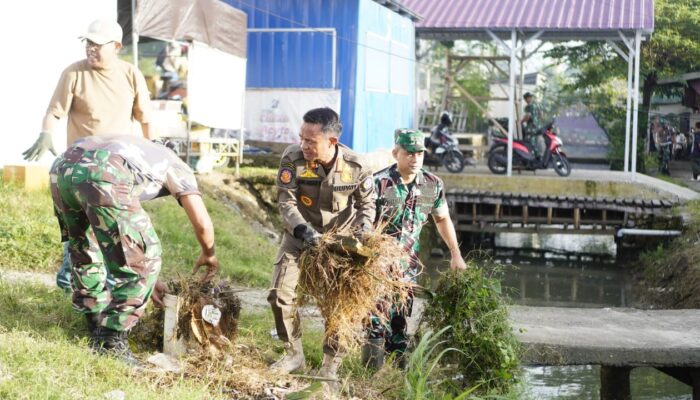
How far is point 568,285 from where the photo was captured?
15.8 m

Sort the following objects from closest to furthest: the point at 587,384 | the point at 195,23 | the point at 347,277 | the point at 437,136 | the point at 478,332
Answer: the point at 347,277 → the point at 478,332 → the point at 587,384 → the point at 195,23 → the point at 437,136

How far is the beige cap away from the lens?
6.10 metres

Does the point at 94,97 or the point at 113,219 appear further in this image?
the point at 94,97

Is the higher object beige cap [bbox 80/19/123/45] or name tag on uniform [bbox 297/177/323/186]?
beige cap [bbox 80/19/123/45]

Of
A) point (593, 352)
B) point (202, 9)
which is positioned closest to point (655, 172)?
point (202, 9)

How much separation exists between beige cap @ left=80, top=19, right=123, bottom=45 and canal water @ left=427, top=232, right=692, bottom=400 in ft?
11.6

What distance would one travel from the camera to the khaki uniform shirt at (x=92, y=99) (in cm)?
644

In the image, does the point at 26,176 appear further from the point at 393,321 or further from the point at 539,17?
the point at 539,17

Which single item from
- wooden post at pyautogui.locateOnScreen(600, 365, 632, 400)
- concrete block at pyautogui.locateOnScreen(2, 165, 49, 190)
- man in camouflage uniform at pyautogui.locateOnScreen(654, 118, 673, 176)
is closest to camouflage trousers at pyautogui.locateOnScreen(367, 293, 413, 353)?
wooden post at pyautogui.locateOnScreen(600, 365, 632, 400)

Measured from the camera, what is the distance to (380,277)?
512 centimetres

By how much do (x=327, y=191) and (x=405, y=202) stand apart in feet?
2.56

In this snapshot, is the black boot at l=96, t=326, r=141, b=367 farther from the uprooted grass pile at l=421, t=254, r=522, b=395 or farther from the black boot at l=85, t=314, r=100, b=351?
the uprooted grass pile at l=421, t=254, r=522, b=395

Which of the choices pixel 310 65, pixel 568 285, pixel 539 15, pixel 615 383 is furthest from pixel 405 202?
pixel 539 15

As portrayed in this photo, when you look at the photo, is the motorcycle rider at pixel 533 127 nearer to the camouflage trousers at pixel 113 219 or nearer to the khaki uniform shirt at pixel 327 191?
the khaki uniform shirt at pixel 327 191
